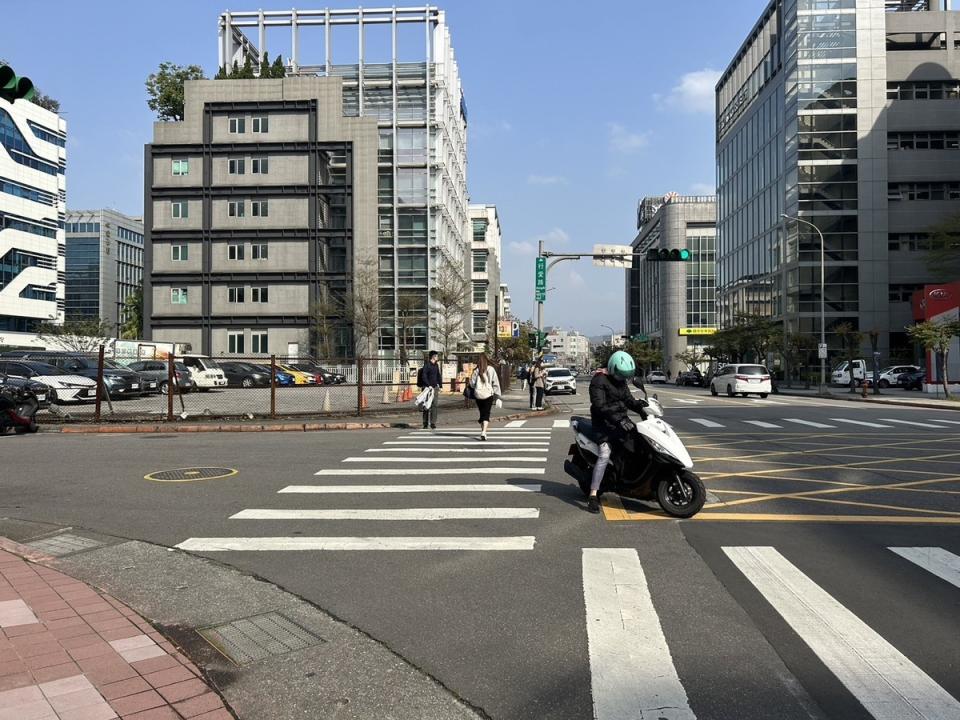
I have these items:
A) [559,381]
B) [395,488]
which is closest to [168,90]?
[559,381]

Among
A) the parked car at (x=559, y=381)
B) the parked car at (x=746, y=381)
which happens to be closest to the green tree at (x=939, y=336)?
the parked car at (x=746, y=381)

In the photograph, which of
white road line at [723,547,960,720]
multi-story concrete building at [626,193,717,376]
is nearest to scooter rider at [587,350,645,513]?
white road line at [723,547,960,720]

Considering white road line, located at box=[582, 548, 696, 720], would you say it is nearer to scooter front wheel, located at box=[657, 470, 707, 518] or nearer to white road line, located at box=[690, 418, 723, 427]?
scooter front wheel, located at box=[657, 470, 707, 518]

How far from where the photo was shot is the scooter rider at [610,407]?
297 inches

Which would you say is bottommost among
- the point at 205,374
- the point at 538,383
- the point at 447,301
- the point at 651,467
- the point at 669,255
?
the point at 651,467

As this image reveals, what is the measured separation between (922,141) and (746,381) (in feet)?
129

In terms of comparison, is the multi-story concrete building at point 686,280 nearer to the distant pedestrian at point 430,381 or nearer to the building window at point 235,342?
the building window at point 235,342

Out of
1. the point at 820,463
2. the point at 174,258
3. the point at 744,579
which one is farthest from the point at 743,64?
the point at 744,579

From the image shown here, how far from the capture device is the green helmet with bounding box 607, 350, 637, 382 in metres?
7.48

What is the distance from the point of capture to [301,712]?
336 centimetres

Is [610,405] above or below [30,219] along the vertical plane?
below

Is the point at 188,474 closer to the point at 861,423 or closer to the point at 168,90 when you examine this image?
the point at 861,423

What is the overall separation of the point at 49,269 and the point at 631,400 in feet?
281

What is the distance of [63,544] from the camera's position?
6465 millimetres
